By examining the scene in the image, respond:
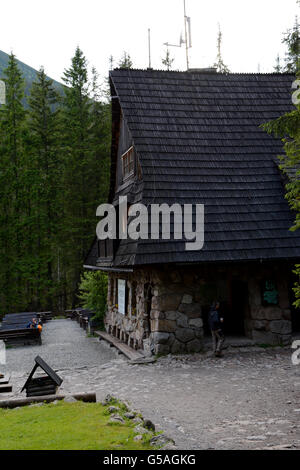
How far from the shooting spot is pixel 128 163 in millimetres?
16281

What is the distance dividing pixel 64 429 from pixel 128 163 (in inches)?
458

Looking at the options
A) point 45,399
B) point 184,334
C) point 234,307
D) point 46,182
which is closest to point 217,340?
point 184,334

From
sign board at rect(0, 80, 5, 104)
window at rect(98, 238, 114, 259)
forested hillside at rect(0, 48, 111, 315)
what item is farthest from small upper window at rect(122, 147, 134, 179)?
sign board at rect(0, 80, 5, 104)

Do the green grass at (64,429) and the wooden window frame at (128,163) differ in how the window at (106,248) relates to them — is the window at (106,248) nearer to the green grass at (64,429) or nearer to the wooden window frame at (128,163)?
the wooden window frame at (128,163)

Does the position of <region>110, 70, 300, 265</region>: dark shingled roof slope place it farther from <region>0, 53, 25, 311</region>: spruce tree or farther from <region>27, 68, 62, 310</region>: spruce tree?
<region>27, 68, 62, 310</region>: spruce tree

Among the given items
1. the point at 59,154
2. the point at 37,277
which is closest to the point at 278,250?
the point at 37,277

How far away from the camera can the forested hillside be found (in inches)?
1220

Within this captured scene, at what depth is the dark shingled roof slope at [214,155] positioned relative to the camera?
499 inches

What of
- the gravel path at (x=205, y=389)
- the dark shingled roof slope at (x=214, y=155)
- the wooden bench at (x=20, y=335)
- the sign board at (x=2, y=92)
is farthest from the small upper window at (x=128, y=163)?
the sign board at (x=2, y=92)

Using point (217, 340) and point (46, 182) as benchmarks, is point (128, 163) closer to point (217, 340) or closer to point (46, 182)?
point (217, 340)

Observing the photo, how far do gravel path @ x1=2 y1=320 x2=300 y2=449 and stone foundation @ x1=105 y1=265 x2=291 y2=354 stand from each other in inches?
20.4

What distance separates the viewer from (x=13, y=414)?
23.5 ft
